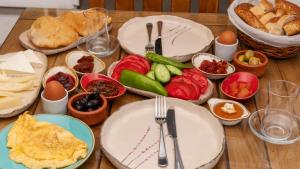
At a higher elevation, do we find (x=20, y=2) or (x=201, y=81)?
(x=201, y=81)

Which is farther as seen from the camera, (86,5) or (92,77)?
(86,5)

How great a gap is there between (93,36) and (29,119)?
55 centimetres

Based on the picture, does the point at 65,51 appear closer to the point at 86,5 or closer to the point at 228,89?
the point at 228,89

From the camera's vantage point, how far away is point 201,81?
145 cm

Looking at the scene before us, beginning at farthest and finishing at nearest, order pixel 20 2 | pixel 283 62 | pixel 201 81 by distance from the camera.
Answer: pixel 20 2
pixel 283 62
pixel 201 81

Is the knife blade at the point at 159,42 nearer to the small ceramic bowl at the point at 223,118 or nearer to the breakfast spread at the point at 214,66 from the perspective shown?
the breakfast spread at the point at 214,66

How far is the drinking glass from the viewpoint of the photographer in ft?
4.29

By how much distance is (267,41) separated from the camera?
1.60 metres

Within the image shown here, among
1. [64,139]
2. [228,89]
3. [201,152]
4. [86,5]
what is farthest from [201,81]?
[86,5]

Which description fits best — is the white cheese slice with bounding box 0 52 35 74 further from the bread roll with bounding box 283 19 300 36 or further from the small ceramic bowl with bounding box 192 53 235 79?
the bread roll with bounding box 283 19 300 36

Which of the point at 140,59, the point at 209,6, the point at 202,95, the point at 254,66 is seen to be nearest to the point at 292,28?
the point at 254,66

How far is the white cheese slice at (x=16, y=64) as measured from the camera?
4.86ft

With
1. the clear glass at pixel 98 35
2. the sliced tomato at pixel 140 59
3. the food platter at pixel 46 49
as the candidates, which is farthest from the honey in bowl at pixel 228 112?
the food platter at pixel 46 49

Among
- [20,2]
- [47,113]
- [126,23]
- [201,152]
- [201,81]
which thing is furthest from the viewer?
[20,2]
